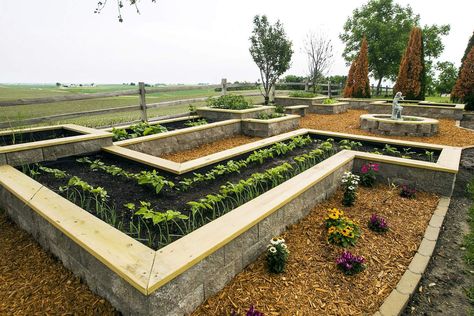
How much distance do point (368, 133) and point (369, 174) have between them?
463 cm

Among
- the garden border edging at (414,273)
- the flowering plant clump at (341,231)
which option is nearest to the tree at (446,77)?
the garden border edging at (414,273)

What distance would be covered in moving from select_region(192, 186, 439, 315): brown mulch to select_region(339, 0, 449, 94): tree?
1137 inches

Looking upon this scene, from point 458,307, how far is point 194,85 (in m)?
9.58

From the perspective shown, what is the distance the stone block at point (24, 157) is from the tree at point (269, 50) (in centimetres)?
1059

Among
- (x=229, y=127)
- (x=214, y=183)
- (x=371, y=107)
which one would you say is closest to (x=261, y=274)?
(x=214, y=183)

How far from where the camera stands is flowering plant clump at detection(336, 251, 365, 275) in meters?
2.70

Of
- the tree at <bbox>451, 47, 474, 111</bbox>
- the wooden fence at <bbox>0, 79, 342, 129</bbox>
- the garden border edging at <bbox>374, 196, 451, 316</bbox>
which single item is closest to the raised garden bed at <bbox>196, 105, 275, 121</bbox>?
the wooden fence at <bbox>0, 79, 342, 129</bbox>

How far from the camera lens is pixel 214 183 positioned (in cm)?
390

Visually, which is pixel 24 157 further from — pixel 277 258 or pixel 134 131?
pixel 277 258

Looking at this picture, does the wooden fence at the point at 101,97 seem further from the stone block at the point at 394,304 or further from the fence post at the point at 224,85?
the stone block at the point at 394,304

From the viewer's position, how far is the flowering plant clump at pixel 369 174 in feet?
15.5

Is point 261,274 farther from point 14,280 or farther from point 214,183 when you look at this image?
point 14,280

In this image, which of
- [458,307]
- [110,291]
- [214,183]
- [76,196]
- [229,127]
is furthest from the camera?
[229,127]

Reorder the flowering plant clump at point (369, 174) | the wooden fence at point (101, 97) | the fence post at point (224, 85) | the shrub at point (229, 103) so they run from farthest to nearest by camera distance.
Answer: the fence post at point (224, 85)
the shrub at point (229, 103)
the wooden fence at point (101, 97)
the flowering plant clump at point (369, 174)
